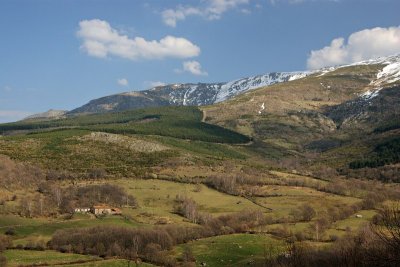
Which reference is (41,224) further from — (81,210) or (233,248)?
(233,248)

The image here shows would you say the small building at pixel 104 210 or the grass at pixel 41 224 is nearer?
the grass at pixel 41 224

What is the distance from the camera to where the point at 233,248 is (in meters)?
130

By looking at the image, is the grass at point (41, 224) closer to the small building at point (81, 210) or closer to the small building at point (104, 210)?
the small building at point (104, 210)

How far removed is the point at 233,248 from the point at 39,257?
46.2m

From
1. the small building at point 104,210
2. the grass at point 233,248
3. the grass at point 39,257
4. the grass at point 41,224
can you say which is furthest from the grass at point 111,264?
the small building at point 104,210

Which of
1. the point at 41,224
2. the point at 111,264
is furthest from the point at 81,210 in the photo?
the point at 111,264

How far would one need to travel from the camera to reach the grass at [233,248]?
117750 mm

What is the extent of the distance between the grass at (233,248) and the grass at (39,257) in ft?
82.7

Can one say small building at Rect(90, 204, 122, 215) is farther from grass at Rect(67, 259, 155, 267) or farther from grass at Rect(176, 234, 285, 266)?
grass at Rect(67, 259, 155, 267)

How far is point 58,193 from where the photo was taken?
18188 centimetres

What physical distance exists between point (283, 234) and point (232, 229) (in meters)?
16.5

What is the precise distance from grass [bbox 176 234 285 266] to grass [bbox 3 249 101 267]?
25220 millimetres

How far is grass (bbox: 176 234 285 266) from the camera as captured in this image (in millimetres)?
117750

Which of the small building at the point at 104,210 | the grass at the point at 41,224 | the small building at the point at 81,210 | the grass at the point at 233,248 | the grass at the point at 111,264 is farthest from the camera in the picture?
the small building at the point at 81,210
